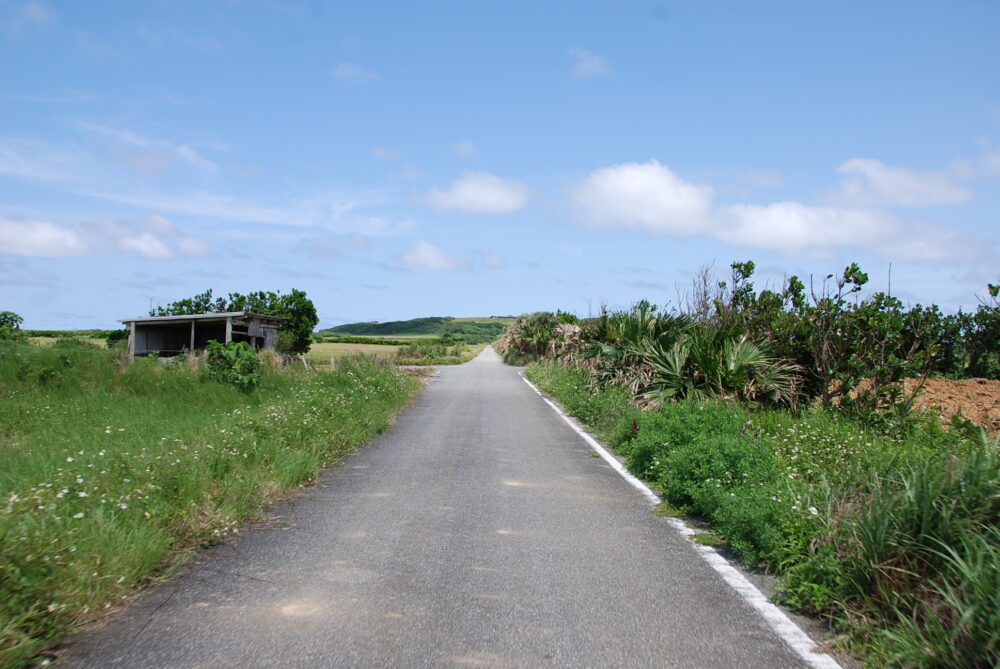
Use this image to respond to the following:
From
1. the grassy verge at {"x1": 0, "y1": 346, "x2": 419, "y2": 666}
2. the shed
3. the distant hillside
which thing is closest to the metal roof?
the shed

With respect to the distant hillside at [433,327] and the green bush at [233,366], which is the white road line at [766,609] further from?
the distant hillside at [433,327]

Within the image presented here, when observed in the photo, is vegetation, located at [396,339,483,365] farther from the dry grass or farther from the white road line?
the white road line

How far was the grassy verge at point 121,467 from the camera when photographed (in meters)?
4.11

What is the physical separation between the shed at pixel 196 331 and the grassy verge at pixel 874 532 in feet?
92.4

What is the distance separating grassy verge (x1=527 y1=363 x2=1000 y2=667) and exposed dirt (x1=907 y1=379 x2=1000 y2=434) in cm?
488

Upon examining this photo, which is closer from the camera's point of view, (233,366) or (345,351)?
(233,366)

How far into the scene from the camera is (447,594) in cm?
465

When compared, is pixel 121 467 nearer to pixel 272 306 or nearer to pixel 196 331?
pixel 196 331

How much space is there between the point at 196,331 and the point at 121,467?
111ft

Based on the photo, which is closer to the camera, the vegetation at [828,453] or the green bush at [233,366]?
the vegetation at [828,453]

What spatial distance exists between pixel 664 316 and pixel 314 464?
11.2 metres

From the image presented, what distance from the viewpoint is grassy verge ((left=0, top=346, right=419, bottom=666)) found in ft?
13.5

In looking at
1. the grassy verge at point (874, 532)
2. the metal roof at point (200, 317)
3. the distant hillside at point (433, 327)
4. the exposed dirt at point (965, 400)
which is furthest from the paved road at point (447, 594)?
the distant hillside at point (433, 327)

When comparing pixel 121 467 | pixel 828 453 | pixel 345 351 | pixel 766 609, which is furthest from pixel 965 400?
pixel 345 351
